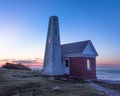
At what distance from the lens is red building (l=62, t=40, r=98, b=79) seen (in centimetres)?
A: 2444

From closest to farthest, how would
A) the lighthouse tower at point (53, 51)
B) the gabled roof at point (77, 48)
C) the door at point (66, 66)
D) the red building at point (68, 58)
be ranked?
the lighthouse tower at point (53, 51) < the red building at point (68, 58) < the gabled roof at point (77, 48) < the door at point (66, 66)

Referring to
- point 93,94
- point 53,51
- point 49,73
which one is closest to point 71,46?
point 53,51

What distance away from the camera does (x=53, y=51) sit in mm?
24234

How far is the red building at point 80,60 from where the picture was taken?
80.2 ft

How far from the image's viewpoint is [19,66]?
1554 inches

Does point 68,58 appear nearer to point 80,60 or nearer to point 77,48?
point 77,48

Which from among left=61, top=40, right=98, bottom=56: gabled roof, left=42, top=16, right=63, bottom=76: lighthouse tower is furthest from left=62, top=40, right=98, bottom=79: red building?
left=42, top=16, right=63, bottom=76: lighthouse tower

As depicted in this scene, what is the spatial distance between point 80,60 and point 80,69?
126 centimetres

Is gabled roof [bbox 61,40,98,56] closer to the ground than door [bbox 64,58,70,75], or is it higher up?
higher up

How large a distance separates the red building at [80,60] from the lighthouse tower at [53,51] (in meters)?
1.55

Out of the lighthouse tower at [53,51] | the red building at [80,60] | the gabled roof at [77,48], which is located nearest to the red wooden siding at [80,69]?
the red building at [80,60]

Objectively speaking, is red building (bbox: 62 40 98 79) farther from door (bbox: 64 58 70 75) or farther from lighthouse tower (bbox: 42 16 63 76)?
lighthouse tower (bbox: 42 16 63 76)

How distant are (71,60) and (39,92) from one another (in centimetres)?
1287

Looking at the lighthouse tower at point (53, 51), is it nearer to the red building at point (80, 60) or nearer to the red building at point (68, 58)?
the red building at point (68, 58)
